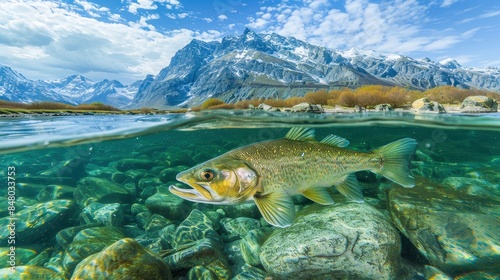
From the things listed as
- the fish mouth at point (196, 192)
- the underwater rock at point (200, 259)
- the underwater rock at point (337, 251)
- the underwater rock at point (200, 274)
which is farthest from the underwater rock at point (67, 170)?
the fish mouth at point (196, 192)

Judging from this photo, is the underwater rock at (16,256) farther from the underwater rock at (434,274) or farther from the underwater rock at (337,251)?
the underwater rock at (434,274)

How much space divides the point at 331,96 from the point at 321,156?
23.6 m

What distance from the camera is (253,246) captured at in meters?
5.42

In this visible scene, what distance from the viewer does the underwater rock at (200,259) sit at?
4.77 m

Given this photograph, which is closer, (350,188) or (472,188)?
(350,188)

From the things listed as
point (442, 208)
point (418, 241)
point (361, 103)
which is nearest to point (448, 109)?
point (361, 103)

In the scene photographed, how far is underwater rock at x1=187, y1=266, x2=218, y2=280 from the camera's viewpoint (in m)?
4.46

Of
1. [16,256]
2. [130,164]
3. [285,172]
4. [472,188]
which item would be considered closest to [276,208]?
[285,172]

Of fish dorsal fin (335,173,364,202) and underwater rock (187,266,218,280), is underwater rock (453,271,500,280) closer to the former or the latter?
fish dorsal fin (335,173,364,202)

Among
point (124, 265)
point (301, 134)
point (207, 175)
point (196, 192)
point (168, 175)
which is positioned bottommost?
point (168, 175)

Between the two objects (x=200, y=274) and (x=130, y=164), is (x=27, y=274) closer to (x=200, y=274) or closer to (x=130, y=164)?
(x=200, y=274)

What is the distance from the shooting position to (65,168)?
14.8 metres

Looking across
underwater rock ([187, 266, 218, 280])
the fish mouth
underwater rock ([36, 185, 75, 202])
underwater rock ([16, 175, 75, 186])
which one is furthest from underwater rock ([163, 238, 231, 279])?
underwater rock ([16, 175, 75, 186])

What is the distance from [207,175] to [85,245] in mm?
4944
